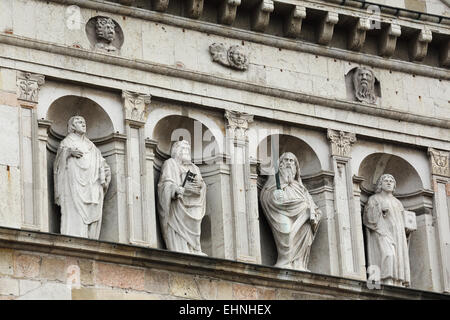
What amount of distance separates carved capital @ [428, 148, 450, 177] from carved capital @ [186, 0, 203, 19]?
124 inches

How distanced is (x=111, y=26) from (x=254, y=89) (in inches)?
70.7

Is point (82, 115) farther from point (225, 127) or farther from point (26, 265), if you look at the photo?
point (26, 265)

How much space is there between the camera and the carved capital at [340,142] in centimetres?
3222

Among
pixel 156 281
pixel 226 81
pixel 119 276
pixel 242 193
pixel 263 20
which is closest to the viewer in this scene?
pixel 119 276

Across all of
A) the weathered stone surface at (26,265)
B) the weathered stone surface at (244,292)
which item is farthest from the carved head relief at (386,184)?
the weathered stone surface at (26,265)

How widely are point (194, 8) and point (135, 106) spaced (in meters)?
1.47

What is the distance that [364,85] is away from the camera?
107 feet

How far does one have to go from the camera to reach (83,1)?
31281 mm

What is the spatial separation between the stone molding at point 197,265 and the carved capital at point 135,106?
5.63ft

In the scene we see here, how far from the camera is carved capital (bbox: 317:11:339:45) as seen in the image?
32625mm

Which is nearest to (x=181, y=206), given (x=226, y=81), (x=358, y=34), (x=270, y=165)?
(x=270, y=165)

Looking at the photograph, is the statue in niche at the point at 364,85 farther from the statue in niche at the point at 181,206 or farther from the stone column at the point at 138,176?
the stone column at the point at 138,176
